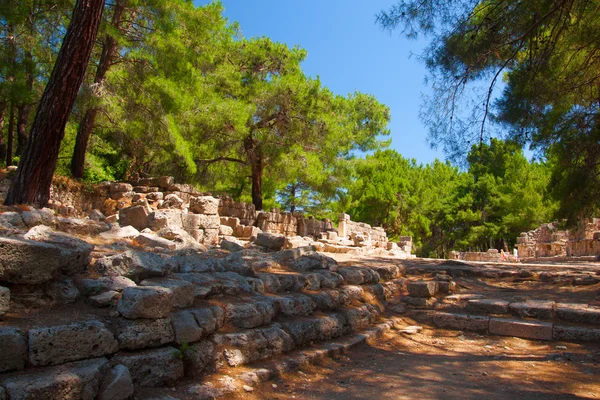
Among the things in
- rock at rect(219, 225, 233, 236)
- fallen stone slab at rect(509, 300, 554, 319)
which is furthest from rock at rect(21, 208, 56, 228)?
rock at rect(219, 225, 233, 236)

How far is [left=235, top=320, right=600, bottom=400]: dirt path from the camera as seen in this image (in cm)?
400

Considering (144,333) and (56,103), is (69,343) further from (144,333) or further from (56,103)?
(56,103)

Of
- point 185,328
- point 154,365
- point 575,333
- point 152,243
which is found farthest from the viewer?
point 152,243

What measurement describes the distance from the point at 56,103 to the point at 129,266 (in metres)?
5.06

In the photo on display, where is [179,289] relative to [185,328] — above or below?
above

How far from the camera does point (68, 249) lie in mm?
3795

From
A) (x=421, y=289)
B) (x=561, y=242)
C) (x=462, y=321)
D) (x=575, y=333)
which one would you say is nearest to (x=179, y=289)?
(x=462, y=321)

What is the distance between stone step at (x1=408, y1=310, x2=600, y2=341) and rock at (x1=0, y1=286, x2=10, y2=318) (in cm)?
553

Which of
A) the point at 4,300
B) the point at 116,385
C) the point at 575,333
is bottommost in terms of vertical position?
the point at 116,385

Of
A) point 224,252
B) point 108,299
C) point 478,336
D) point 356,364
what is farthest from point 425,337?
point 108,299

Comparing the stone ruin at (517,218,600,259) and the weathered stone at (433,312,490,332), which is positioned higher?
the stone ruin at (517,218,600,259)

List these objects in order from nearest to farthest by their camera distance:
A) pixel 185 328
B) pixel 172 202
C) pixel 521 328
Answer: pixel 185 328
pixel 521 328
pixel 172 202

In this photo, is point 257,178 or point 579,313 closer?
point 579,313

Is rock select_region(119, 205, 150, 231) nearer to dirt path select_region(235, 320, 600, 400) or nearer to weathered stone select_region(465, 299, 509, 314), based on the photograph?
dirt path select_region(235, 320, 600, 400)
